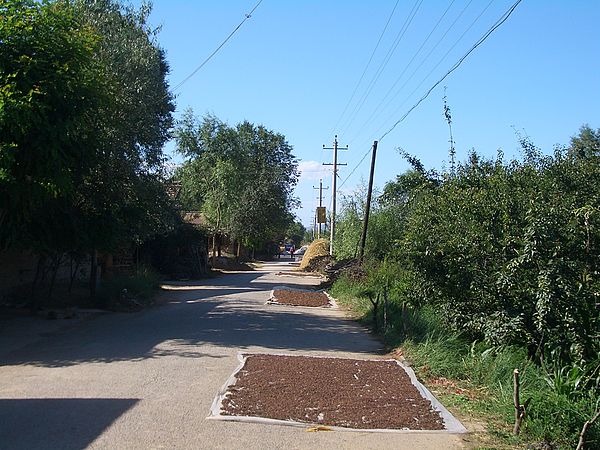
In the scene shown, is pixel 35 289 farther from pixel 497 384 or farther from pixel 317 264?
pixel 317 264

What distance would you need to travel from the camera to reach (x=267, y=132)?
5881cm

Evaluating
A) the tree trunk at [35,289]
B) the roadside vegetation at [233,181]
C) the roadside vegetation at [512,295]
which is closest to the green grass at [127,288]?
the tree trunk at [35,289]

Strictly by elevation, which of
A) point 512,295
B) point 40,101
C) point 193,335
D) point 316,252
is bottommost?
point 193,335

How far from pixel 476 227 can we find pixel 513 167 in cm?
250

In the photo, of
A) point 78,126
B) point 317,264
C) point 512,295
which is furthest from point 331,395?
point 317,264

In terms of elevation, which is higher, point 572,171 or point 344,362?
point 572,171

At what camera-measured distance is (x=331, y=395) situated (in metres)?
8.00

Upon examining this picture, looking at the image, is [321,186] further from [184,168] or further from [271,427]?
[271,427]

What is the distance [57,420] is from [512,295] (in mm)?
6609

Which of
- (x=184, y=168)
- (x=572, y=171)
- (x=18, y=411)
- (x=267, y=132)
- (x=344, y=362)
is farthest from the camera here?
(x=267, y=132)

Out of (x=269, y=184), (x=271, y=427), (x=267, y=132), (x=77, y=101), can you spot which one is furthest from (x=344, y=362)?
(x=267, y=132)

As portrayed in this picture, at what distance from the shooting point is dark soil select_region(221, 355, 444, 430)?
704 centimetres

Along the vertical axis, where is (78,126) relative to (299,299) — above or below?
above

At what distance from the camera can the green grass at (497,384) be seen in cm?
658
